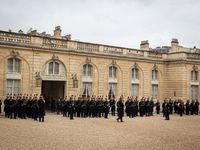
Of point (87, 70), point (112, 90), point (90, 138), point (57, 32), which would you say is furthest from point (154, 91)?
point (90, 138)

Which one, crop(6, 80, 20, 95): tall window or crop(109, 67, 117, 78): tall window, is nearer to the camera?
crop(6, 80, 20, 95): tall window

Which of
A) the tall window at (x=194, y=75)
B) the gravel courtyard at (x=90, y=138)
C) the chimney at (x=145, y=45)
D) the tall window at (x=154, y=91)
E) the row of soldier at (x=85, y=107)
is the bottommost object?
the gravel courtyard at (x=90, y=138)

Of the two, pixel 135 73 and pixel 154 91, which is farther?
pixel 154 91

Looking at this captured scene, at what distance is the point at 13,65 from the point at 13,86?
1626mm

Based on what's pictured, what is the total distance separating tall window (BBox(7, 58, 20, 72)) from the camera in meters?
19.2

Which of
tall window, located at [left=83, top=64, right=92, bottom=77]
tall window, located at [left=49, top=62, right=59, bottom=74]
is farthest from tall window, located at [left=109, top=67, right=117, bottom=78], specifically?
tall window, located at [left=49, top=62, right=59, bottom=74]

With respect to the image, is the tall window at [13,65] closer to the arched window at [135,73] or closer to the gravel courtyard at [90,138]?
the gravel courtyard at [90,138]

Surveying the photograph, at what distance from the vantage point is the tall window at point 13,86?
1905 centimetres

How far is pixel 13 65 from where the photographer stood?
63.3 feet

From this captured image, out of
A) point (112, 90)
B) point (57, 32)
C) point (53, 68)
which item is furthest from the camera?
point (112, 90)

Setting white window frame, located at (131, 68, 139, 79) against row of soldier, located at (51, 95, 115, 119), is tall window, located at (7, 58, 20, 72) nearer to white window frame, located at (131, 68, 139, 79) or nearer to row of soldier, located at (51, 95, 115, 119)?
row of soldier, located at (51, 95, 115, 119)

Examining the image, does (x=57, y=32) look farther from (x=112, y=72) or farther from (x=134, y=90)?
(x=134, y=90)

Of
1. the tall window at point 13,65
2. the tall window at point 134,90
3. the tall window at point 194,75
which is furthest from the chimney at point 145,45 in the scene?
the tall window at point 13,65

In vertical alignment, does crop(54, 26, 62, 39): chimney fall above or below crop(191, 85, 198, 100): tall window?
above
